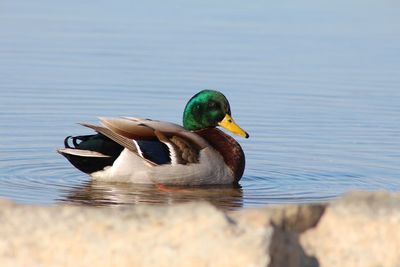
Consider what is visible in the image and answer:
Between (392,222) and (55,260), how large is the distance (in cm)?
102

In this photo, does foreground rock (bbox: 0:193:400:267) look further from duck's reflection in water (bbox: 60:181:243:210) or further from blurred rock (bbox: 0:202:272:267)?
duck's reflection in water (bbox: 60:181:243:210)

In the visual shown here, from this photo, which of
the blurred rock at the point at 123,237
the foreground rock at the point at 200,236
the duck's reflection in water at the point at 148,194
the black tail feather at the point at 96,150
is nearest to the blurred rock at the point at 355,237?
the foreground rock at the point at 200,236

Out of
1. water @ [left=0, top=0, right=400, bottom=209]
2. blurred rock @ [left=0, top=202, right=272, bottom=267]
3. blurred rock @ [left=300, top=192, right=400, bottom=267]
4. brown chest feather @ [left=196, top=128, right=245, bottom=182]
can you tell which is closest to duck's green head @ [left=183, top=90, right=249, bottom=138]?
brown chest feather @ [left=196, top=128, right=245, bottom=182]

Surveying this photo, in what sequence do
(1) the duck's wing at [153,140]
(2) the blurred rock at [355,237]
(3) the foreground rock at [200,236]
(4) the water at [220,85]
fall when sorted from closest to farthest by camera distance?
(3) the foreground rock at [200,236] → (2) the blurred rock at [355,237] → (1) the duck's wing at [153,140] → (4) the water at [220,85]

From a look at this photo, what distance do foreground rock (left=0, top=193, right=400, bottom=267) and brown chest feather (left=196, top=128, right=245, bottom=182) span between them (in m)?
5.53

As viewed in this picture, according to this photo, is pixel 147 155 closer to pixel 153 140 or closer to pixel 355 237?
pixel 153 140

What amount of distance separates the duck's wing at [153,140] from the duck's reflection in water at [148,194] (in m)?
0.23

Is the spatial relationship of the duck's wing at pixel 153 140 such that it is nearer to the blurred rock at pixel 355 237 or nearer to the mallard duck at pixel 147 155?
the mallard duck at pixel 147 155

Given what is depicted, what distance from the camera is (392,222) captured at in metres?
3.63

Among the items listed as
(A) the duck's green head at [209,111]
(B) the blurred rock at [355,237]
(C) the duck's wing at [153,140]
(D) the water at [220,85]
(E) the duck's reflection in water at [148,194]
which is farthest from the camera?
(A) the duck's green head at [209,111]

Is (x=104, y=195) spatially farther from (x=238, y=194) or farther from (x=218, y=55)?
(x=218, y=55)

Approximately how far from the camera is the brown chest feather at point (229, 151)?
30.2ft

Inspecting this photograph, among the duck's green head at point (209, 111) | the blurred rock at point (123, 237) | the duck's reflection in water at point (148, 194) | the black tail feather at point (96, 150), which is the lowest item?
the duck's reflection in water at point (148, 194)

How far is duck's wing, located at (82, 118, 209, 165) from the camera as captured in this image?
8945mm
